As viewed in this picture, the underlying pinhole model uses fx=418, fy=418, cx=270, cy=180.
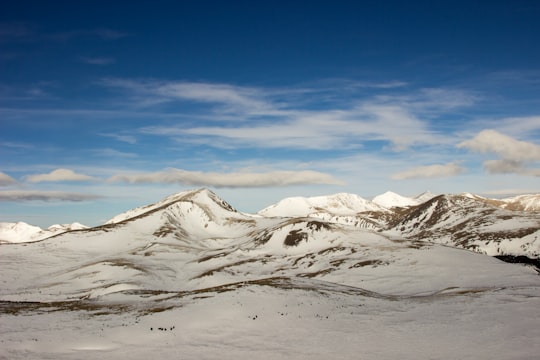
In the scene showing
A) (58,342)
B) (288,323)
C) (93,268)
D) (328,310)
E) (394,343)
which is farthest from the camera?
(93,268)

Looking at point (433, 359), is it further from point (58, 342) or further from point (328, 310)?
point (58, 342)

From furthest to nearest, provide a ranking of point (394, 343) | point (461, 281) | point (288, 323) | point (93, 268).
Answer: point (93, 268), point (461, 281), point (288, 323), point (394, 343)

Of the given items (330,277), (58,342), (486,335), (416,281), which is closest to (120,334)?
(58,342)

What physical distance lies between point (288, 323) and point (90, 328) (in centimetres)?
1933

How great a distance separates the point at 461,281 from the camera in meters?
94.4

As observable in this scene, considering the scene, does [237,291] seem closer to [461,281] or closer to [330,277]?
[461,281]

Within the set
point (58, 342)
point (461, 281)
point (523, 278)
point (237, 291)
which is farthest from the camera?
point (461, 281)

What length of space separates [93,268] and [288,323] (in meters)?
145

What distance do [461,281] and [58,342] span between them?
85635mm

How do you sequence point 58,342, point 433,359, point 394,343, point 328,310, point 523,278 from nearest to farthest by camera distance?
point 433,359, point 394,343, point 58,342, point 328,310, point 523,278

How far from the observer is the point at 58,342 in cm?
3497

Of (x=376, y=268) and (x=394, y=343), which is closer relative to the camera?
(x=394, y=343)

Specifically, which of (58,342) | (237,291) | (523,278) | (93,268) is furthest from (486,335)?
(93,268)

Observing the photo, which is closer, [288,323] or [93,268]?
[288,323]
